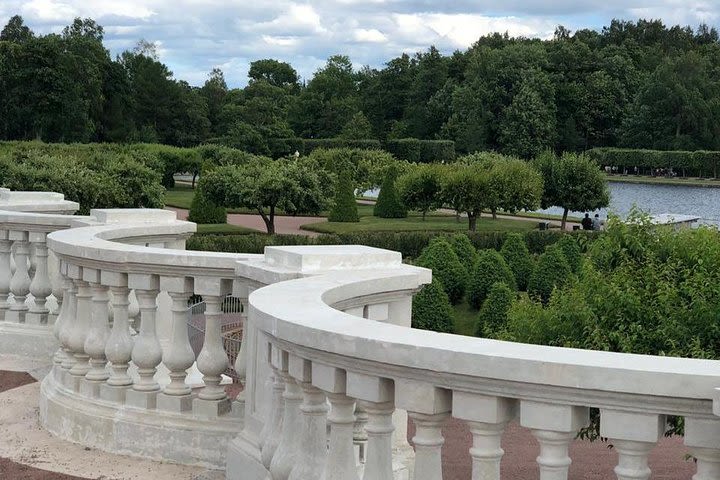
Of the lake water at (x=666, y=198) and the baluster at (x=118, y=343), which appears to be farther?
the lake water at (x=666, y=198)

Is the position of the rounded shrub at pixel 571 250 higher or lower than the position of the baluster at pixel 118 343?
lower

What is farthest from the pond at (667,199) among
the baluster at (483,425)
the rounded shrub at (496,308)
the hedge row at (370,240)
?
the baluster at (483,425)

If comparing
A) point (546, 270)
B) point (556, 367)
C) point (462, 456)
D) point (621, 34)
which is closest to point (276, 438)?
point (556, 367)

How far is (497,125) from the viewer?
7712 cm

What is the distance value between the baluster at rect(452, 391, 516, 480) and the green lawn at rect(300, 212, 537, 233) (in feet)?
103

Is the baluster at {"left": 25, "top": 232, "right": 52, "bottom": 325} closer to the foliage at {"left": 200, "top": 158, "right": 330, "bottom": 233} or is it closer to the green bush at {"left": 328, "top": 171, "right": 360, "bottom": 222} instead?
the foliage at {"left": 200, "top": 158, "right": 330, "bottom": 233}

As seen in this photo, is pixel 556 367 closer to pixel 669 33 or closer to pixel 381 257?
pixel 381 257

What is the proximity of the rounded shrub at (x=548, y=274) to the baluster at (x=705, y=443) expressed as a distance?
18576 millimetres

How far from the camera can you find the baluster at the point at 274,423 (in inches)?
167

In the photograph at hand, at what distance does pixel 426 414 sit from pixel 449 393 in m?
0.09

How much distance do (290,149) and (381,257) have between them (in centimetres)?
7417

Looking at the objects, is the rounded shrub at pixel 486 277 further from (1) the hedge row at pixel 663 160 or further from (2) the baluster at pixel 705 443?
(1) the hedge row at pixel 663 160

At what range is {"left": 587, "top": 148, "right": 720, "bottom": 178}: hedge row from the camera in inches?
2968

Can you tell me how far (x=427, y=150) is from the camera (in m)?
76.4
